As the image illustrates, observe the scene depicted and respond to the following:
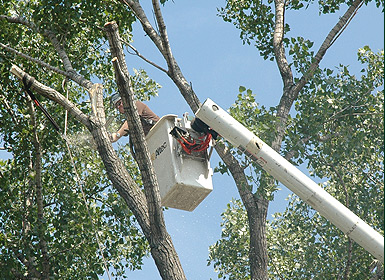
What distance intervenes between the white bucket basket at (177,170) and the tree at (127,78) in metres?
0.34

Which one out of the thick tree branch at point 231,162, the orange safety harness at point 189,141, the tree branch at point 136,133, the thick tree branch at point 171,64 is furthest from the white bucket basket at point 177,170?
the thick tree branch at point 171,64

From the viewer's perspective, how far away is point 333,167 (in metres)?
10.4

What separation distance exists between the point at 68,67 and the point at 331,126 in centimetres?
411

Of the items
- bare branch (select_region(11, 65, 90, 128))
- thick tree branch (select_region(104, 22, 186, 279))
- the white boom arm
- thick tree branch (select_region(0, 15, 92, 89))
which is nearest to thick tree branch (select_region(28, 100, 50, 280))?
thick tree branch (select_region(0, 15, 92, 89))

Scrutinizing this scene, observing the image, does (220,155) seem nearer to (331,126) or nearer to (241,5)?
(331,126)

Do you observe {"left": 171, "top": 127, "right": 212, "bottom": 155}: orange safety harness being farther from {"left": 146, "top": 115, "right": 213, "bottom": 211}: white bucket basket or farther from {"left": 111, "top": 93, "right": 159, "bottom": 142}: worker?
{"left": 111, "top": 93, "right": 159, "bottom": 142}: worker

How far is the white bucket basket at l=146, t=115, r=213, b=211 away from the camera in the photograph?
27.1 feet

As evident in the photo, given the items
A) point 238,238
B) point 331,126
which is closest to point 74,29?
point 331,126

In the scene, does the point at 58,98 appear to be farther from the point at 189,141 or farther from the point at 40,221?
the point at 40,221

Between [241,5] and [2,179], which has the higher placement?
[241,5]

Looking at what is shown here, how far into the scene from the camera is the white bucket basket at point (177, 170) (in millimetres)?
8266

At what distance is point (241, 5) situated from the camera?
41.0 feet

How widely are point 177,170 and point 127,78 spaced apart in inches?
52.0

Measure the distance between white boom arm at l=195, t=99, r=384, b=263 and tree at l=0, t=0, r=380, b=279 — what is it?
2.50 ft
